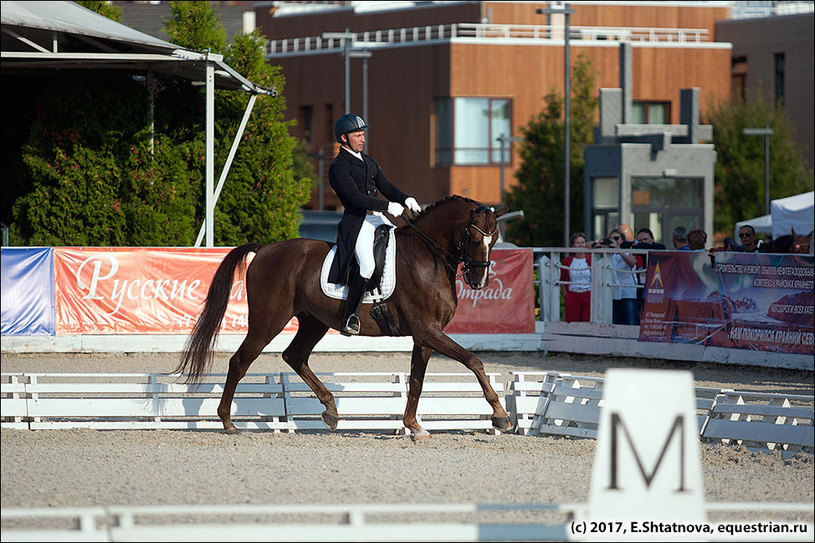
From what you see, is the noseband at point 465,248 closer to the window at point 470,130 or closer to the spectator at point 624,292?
the spectator at point 624,292

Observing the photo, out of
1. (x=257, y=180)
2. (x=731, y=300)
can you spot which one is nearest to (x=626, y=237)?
(x=731, y=300)

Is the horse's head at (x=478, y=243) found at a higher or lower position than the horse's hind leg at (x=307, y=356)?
higher

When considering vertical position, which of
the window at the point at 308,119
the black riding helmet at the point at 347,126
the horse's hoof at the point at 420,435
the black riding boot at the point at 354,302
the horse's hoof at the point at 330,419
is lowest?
the horse's hoof at the point at 420,435

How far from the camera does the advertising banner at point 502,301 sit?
1919 cm

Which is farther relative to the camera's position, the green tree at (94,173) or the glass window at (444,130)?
the glass window at (444,130)

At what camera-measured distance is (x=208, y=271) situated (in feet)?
59.9

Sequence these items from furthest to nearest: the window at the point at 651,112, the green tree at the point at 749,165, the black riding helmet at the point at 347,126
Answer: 1. the window at the point at 651,112
2. the green tree at the point at 749,165
3. the black riding helmet at the point at 347,126

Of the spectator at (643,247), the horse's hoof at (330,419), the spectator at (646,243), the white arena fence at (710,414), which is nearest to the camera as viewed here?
the white arena fence at (710,414)

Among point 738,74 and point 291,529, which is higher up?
point 738,74

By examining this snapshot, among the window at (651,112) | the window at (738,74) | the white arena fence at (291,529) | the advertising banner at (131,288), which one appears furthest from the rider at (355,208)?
the window at (738,74)

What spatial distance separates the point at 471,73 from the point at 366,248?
1822 inches

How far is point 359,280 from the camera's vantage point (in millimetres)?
10633

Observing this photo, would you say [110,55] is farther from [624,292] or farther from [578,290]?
[624,292]

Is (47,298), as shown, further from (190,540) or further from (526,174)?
(526,174)
